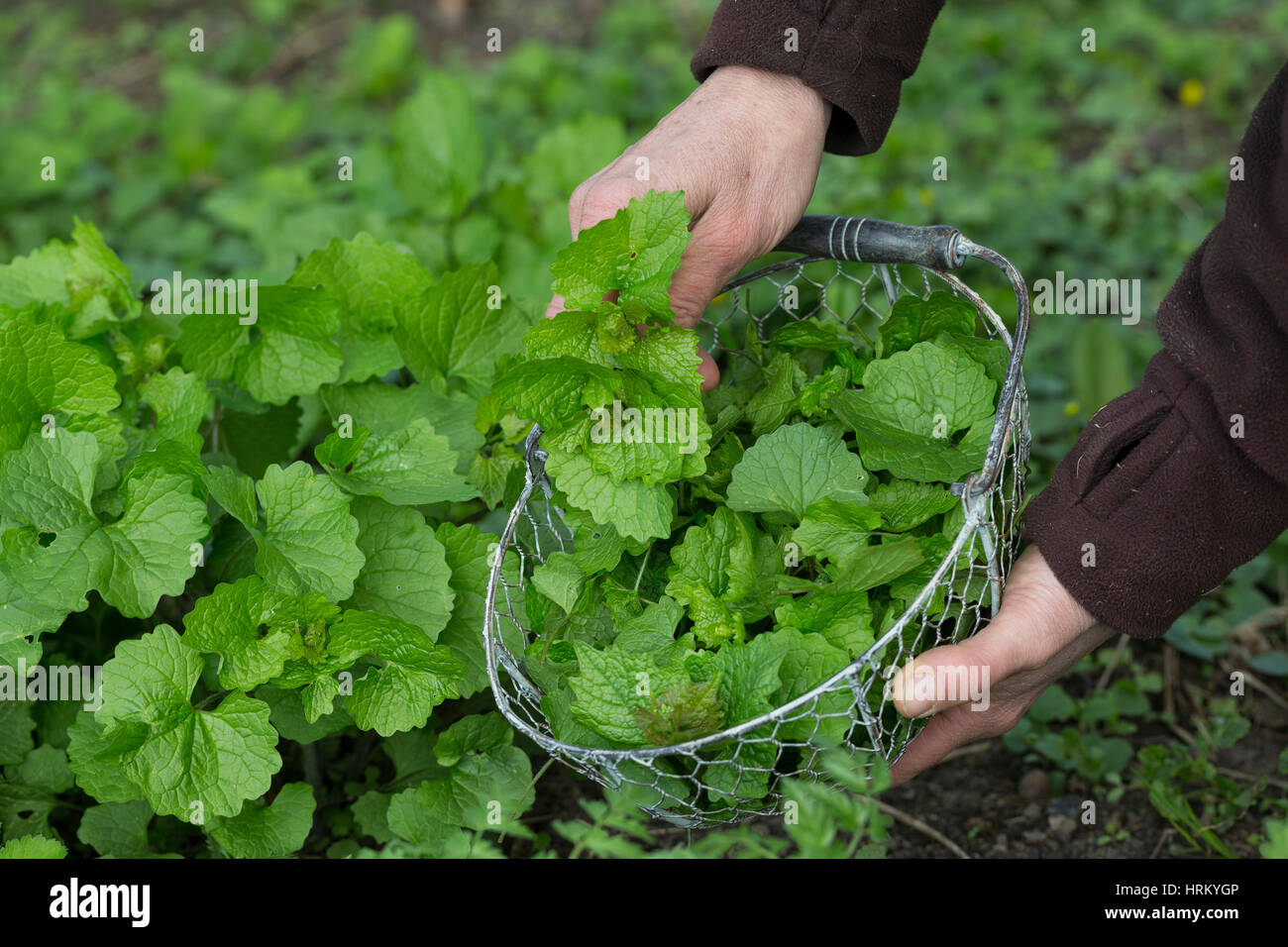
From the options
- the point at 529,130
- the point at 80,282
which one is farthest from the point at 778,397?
the point at 529,130

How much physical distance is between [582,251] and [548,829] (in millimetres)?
1005

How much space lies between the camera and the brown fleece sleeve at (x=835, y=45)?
1.66m

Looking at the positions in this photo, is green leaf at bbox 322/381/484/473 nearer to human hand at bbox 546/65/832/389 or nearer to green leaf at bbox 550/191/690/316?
human hand at bbox 546/65/832/389

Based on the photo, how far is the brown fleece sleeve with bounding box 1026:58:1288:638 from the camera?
51.0 inches

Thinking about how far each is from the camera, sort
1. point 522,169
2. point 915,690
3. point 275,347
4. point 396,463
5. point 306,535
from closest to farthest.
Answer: point 915,690 < point 306,535 < point 396,463 < point 275,347 < point 522,169

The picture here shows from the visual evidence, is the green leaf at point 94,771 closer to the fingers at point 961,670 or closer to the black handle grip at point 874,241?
the fingers at point 961,670

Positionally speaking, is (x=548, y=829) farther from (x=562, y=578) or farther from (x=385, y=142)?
(x=385, y=142)

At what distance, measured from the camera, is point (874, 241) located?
163 cm

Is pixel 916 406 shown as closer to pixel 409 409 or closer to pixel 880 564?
pixel 880 564

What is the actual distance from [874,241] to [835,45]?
0.95 ft

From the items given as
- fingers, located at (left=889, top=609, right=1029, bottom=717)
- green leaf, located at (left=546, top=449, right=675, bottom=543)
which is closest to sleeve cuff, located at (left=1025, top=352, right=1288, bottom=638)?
fingers, located at (left=889, top=609, right=1029, bottom=717)
